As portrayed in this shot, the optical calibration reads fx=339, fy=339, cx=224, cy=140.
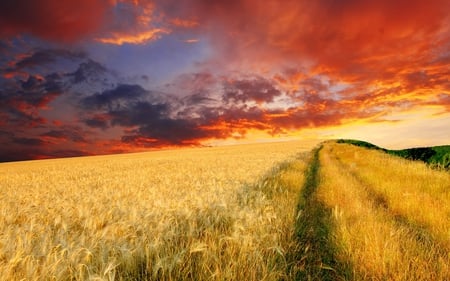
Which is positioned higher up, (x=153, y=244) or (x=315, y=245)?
(x=153, y=244)

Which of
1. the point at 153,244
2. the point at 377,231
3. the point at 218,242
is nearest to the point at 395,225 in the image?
the point at 377,231

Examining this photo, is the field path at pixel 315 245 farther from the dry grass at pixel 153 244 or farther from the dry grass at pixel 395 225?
the dry grass at pixel 153 244

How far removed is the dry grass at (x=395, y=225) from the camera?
4379mm

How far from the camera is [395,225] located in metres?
6.50

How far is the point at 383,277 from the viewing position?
167 inches

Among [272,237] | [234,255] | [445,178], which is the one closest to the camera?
[234,255]

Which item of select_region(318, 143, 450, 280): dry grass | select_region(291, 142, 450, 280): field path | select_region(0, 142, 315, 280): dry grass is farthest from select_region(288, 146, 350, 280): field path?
select_region(0, 142, 315, 280): dry grass

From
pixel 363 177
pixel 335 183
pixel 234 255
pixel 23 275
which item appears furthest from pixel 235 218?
pixel 363 177

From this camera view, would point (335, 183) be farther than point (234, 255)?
Yes

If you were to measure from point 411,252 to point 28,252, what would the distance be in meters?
4.85

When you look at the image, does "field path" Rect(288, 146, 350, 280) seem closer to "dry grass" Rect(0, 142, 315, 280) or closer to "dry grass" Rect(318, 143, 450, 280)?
"dry grass" Rect(318, 143, 450, 280)

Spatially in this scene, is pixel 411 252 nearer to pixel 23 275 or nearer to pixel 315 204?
pixel 315 204

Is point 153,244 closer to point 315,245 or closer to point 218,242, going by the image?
point 218,242

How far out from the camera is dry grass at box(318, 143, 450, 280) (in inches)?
172
